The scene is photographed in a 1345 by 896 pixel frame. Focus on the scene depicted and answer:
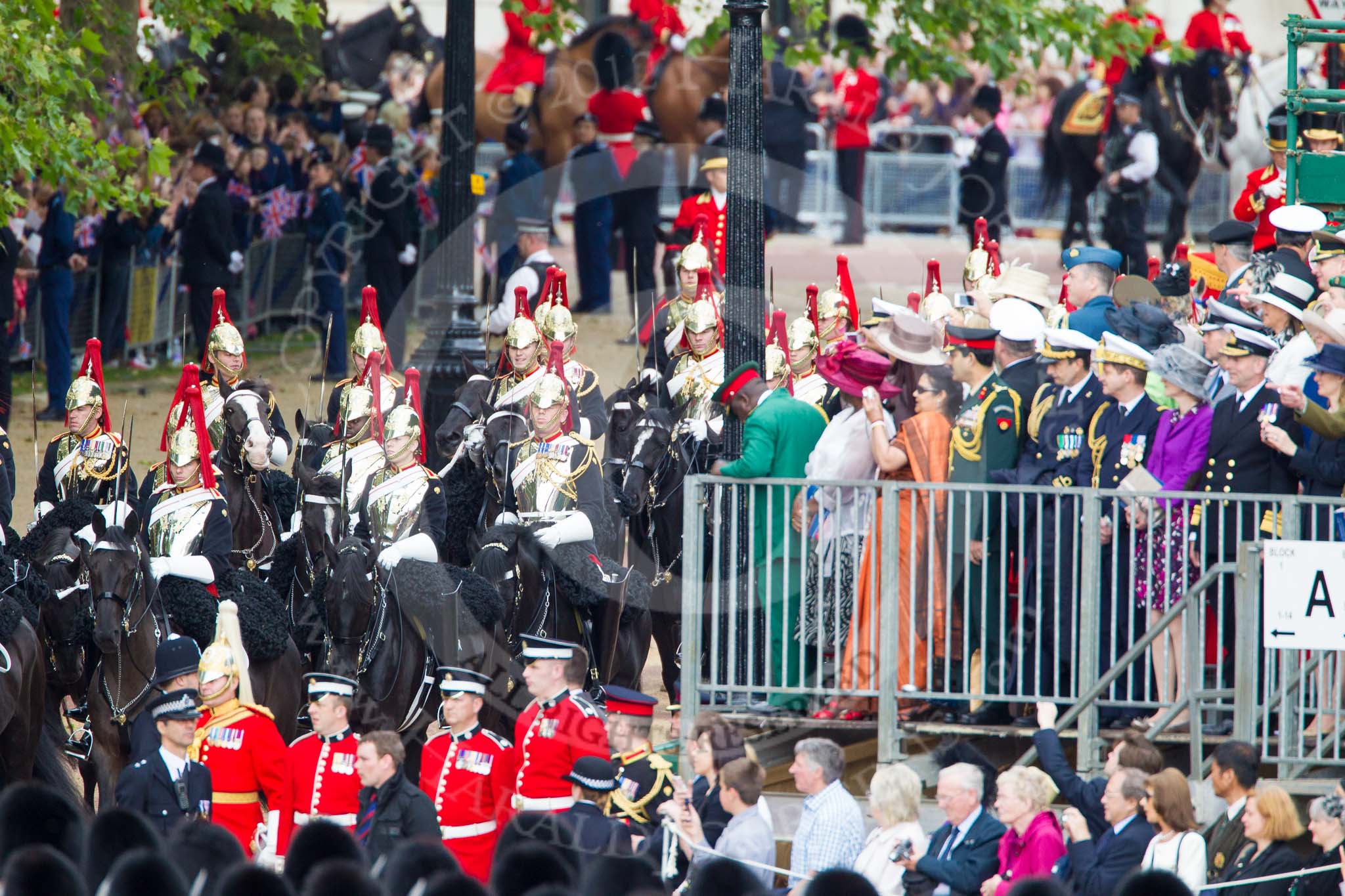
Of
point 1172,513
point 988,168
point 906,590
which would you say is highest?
point 988,168

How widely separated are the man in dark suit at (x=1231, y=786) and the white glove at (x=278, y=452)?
6218 mm

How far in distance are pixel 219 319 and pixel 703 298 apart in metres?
2.69

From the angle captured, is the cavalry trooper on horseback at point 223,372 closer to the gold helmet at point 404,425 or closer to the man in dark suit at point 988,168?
the gold helmet at point 404,425

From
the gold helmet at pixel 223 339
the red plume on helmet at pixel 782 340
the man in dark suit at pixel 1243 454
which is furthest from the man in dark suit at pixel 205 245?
the man in dark suit at pixel 1243 454

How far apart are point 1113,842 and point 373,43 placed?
17.7 m

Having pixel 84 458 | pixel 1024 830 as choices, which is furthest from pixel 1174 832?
pixel 84 458

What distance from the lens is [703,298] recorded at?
48.0 feet

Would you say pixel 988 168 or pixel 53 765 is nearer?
pixel 53 765

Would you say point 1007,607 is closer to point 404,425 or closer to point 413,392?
point 404,425

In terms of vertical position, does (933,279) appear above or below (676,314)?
above

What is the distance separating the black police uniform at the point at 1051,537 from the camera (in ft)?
32.8

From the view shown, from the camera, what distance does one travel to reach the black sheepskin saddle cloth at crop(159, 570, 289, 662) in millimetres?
11523

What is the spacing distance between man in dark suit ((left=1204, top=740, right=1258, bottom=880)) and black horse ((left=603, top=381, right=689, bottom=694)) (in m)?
4.47

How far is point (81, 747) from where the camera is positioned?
1189cm
